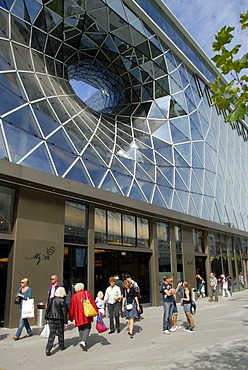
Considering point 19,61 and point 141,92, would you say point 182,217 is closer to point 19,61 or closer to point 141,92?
point 141,92

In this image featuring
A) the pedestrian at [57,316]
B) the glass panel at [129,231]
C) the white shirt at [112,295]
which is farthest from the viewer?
the glass panel at [129,231]

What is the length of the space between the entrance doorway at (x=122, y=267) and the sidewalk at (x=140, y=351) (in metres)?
5.60

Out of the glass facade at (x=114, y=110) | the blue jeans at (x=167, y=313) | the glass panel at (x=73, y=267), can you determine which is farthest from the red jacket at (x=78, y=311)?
the glass facade at (x=114, y=110)

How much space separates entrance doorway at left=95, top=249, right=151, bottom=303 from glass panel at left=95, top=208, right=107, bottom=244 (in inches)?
22.4

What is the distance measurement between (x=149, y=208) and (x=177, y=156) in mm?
6816

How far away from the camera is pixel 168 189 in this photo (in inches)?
834

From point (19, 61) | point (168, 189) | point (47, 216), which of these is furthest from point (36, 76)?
point (168, 189)

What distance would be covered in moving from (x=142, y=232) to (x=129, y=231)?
4.23 feet

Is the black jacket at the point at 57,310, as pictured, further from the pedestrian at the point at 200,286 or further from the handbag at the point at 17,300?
the pedestrian at the point at 200,286

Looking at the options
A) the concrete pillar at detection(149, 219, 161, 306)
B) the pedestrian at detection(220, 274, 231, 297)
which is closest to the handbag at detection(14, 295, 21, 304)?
the concrete pillar at detection(149, 219, 161, 306)

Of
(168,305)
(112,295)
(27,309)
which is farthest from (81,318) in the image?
(168,305)

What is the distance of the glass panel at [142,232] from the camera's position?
60.7 feet

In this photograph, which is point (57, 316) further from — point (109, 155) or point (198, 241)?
point (198, 241)

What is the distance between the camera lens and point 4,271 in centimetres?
1149
